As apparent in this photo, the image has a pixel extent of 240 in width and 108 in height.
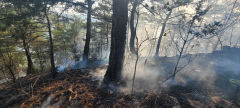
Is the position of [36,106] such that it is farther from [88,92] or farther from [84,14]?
[84,14]

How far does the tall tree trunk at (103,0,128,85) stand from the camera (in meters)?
3.19

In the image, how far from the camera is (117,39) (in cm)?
331

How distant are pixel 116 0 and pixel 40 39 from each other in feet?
30.9

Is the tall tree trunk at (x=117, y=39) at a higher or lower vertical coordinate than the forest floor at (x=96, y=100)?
higher

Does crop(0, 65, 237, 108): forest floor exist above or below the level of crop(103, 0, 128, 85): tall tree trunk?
below

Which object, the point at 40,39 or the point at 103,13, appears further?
the point at 103,13

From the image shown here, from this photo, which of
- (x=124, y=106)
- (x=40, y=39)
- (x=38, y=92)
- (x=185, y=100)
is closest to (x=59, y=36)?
(x=40, y=39)

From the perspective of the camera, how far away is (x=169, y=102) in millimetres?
2340

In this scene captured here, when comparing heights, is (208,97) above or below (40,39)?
below

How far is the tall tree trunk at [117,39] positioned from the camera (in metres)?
3.19

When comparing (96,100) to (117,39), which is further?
(117,39)

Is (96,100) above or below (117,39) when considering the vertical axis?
below

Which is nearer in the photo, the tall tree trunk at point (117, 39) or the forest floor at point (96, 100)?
the forest floor at point (96, 100)

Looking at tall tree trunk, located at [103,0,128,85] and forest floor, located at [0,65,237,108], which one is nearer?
forest floor, located at [0,65,237,108]
